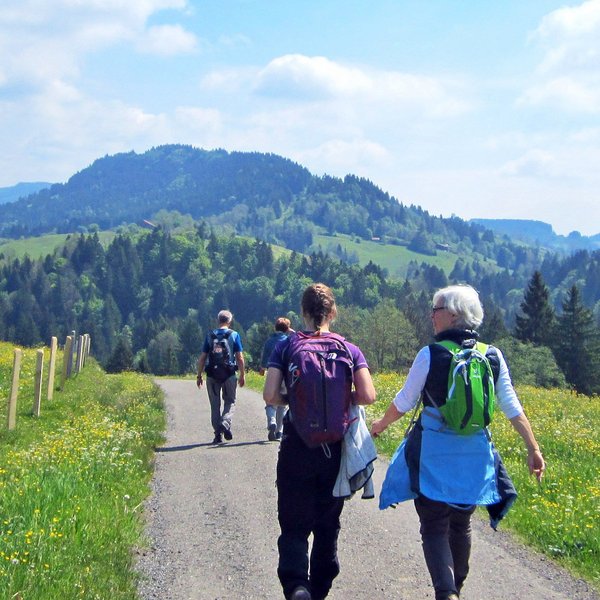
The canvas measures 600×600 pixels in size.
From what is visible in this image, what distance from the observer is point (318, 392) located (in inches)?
213

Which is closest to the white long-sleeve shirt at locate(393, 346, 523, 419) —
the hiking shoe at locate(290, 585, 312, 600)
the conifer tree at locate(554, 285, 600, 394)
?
the hiking shoe at locate(290, 585, 312, 600)

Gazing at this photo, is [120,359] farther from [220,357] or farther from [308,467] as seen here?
[308,467]

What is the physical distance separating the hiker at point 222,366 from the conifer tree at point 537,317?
62.6 metres

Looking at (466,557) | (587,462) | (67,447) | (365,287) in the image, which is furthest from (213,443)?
(365,287)

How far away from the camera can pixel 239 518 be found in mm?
8508

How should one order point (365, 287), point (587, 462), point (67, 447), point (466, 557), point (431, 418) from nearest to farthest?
1. point (431, 418)
2. point (466, 557)
3. point (67, 447)
4. point (587, 462)
5. point (365, 287)

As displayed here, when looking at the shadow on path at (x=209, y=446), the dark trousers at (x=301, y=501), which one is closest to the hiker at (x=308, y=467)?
the dark trousers at (x=301, y=501)

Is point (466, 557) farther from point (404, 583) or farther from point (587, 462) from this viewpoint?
point (587, 462)

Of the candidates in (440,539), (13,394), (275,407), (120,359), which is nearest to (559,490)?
(440,539)

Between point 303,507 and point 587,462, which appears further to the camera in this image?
point 587,462

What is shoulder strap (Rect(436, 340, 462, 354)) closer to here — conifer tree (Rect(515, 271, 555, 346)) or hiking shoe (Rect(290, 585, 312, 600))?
hiking shoe (Rect(290, 585, 312, 600))

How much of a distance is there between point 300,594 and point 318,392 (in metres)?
1.39

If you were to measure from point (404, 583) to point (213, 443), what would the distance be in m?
7.69

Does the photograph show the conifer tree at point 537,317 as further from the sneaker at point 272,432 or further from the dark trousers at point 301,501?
the dark trousers at point 301,501
